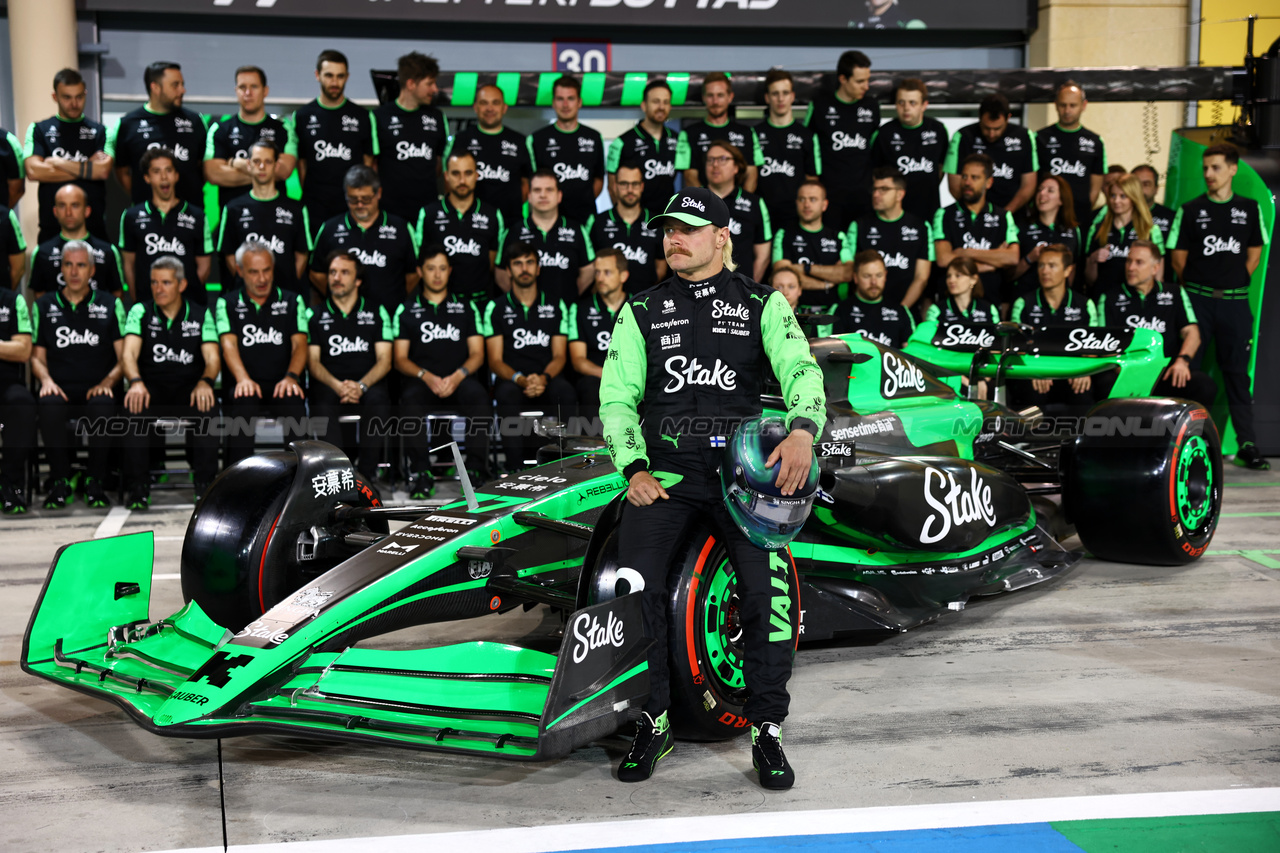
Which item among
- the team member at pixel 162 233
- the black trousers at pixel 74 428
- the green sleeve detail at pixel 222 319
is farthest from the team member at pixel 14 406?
the green sleeve detail at pixel 222 319

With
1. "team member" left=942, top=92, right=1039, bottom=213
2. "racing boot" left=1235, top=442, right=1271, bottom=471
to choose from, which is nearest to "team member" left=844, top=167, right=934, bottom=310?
"team member" left=942, top=92, right=1039, bottom=213

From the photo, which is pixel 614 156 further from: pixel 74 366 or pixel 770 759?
pixel 770 759

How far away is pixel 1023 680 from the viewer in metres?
4.66

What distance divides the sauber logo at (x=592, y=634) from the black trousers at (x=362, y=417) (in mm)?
5529

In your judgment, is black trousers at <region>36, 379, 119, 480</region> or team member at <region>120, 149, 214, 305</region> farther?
team member at <region>120, 149, 214, 305</region>

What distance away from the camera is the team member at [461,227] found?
9070 millimetres

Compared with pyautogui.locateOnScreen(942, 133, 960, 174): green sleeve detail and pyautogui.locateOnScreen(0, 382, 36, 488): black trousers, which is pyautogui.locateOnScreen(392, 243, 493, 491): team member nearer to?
pyautogui.locateOnScreen(0, 382, 36, 488): black trousers

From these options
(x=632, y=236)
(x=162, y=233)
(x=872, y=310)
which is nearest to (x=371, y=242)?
(x=162, y=233)

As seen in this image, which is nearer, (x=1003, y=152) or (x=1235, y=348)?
(x=1235, y=348)

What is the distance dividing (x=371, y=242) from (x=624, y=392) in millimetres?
5746

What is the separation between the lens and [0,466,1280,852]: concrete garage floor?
11.3 ft

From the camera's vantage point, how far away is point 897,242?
959cm

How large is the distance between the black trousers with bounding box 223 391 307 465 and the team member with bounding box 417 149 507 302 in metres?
1.54

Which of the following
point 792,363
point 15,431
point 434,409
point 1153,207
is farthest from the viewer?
point 1153,207
